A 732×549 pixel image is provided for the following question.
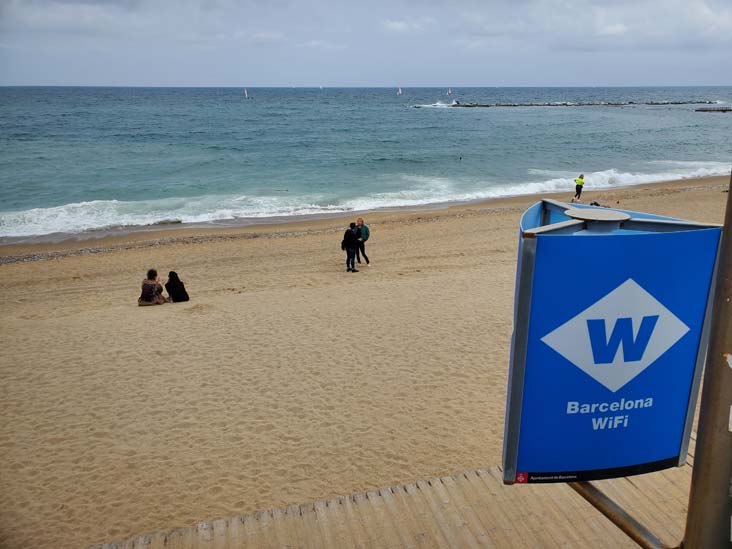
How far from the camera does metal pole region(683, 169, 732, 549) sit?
7.75ft

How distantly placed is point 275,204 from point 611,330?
81.0 feet

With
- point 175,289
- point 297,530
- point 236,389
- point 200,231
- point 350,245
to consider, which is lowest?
point 236,389

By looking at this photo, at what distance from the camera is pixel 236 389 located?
8.16 metres

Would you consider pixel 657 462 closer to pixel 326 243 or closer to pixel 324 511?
pixel 324 511

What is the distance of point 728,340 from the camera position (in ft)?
7.72

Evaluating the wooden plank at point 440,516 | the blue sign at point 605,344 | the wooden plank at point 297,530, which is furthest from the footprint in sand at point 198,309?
the blue sign at point 605,344

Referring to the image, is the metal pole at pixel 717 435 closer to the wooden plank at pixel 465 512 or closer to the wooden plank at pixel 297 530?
the wooden plank at pixel 465 512

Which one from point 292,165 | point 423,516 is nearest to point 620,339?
point 423,516

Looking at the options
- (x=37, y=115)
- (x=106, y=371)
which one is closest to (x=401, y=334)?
(x=106, y=371)

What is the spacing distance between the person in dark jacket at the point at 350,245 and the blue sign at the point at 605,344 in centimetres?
1159

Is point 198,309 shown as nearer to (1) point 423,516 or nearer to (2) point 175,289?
(2) point 175,289

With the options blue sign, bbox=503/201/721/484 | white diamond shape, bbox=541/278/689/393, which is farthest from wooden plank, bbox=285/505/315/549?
white diamond shape, bbox=541/278/689/393

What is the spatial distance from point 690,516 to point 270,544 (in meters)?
3.14

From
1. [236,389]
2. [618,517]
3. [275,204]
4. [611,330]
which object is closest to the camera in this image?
[611,330]
